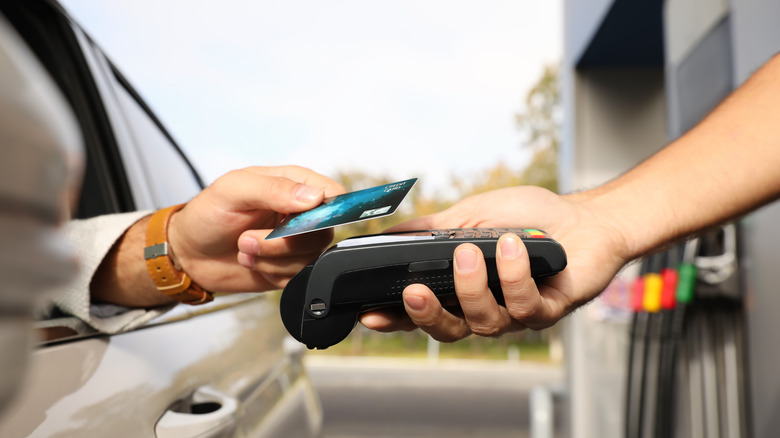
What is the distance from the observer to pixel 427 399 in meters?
10.7

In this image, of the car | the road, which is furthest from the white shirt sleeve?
the road

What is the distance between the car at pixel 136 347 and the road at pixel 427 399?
15.9 feet

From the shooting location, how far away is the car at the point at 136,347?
2.71 ft

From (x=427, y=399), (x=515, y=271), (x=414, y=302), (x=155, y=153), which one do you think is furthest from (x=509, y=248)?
(x=427, y=399)

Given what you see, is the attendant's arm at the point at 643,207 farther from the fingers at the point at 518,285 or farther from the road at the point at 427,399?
the road at the point at 427,399

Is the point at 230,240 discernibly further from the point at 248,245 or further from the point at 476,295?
the point at 476,295

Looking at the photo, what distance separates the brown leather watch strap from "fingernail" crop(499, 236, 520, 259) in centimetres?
66

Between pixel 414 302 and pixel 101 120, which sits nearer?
pixel 414 302

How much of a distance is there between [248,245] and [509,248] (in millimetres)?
494

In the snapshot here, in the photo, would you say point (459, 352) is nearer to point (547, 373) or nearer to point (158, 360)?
point (547, 373)

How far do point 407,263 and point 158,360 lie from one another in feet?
1.49

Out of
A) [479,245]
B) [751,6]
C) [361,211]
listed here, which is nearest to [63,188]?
[361,211]

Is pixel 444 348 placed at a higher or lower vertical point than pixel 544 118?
lower

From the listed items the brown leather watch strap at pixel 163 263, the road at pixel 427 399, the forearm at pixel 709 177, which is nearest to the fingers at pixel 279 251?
the brown leather watch strap at pixel 163 263
